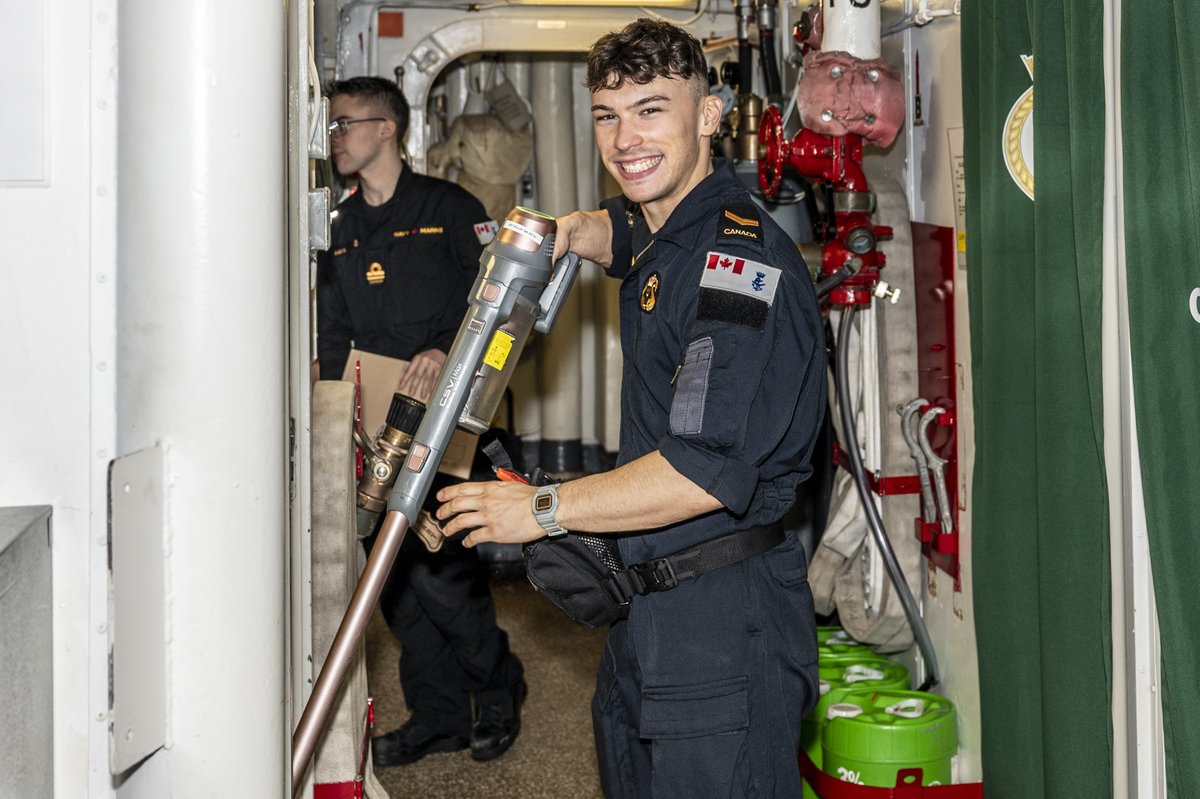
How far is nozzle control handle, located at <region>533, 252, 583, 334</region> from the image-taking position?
259cm

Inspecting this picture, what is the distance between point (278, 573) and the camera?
1.77 metres

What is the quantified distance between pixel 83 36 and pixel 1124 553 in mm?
2008

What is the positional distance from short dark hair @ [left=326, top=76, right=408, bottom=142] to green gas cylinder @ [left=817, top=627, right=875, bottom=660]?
219 cm

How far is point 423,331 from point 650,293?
6.67 feet

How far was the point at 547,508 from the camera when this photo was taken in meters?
2.35

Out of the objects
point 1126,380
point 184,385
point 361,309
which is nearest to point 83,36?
point 184,385

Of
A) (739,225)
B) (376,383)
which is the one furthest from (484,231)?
(739,225)

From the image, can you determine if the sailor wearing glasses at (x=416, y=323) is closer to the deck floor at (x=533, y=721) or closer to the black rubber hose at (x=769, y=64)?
the deck floor at (x=533, y=721)

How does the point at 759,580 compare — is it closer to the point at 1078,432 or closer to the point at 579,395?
the point at 1078,432

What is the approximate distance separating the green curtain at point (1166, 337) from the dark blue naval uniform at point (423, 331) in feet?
7.72

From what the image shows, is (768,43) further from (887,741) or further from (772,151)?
(887,741)

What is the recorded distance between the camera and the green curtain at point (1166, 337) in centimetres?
223

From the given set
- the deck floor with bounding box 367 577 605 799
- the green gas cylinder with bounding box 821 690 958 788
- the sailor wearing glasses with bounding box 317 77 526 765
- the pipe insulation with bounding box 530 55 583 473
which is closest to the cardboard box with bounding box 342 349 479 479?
the sailor wearing glasses with bounding box 317 77 526 765

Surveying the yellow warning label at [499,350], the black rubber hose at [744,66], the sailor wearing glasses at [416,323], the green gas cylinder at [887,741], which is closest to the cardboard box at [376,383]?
the sailor wearing glasses at [416,323]
